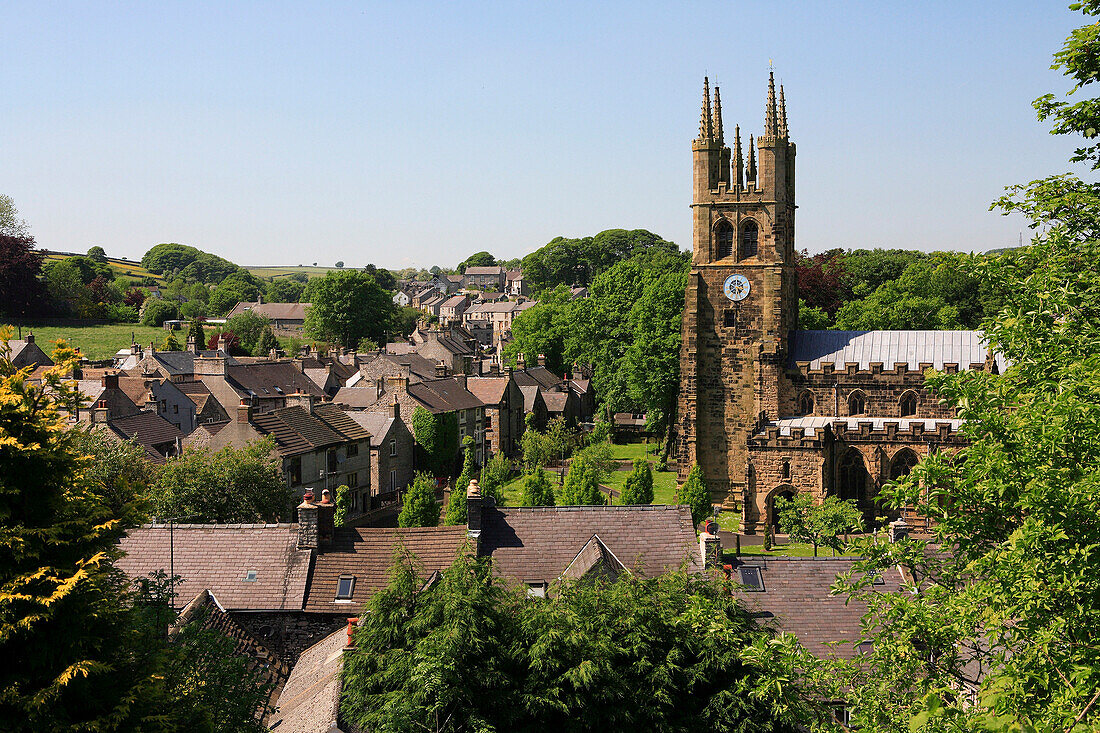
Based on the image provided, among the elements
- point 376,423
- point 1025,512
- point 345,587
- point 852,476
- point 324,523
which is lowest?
point 852,476

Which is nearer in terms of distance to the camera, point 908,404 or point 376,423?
point 908,404

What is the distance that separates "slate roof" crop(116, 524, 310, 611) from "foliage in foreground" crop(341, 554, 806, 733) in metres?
7.69

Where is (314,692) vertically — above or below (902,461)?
below

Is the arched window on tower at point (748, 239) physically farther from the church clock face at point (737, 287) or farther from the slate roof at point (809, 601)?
the slate roof at point (809, 601)

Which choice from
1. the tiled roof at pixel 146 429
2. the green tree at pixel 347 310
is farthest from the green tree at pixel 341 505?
the green tree at pixel 347 310

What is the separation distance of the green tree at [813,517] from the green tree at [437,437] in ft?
72.9

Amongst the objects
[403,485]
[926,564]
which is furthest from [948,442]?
[926,564]

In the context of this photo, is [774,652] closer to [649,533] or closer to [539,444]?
[649,533]

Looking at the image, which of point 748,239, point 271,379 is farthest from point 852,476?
point 271,379

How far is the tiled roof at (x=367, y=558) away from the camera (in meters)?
24.9

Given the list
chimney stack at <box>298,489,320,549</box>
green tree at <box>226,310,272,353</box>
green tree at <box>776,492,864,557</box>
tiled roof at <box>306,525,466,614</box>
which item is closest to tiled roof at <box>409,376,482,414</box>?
green tree at <box>776,492,864,557</box>

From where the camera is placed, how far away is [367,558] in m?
26.1

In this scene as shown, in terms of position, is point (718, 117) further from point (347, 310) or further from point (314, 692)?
point (347, 310)

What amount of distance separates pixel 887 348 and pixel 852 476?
22.1 feet
